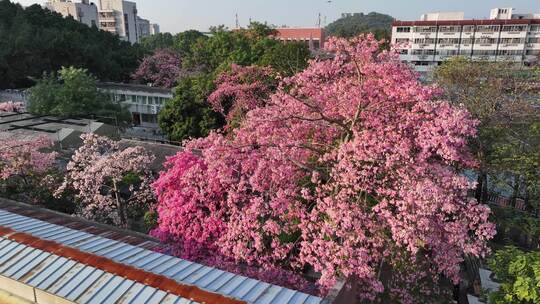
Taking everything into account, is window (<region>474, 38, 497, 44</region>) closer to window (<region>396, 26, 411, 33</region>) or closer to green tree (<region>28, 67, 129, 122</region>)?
window (<region>396, 26, 411, 33</region>)

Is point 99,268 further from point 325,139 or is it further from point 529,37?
point 529,37

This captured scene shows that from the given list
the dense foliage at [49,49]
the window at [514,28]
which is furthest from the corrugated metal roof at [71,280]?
the window at [514,28]

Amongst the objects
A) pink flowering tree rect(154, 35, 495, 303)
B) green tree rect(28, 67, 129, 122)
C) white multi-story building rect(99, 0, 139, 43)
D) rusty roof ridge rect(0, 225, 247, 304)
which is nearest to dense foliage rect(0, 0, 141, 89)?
green tree rect(28, 67, 129, 122)

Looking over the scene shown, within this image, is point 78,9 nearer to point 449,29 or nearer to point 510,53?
point 449,29

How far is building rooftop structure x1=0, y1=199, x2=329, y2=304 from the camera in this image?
486 cm

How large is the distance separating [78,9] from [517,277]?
8103 centimetres

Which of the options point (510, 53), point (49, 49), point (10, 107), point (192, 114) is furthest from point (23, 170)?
point (510, 53)

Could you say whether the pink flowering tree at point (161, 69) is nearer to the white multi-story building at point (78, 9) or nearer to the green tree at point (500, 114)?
the green tree at point (500, 114)

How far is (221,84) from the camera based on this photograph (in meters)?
18.1

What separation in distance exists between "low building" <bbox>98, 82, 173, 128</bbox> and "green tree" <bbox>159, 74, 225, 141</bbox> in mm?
12238

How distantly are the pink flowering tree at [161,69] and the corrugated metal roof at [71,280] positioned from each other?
3114 cm

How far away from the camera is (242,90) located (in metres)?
16.3

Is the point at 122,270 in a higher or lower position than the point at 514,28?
lower

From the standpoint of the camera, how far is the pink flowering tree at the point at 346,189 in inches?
250
